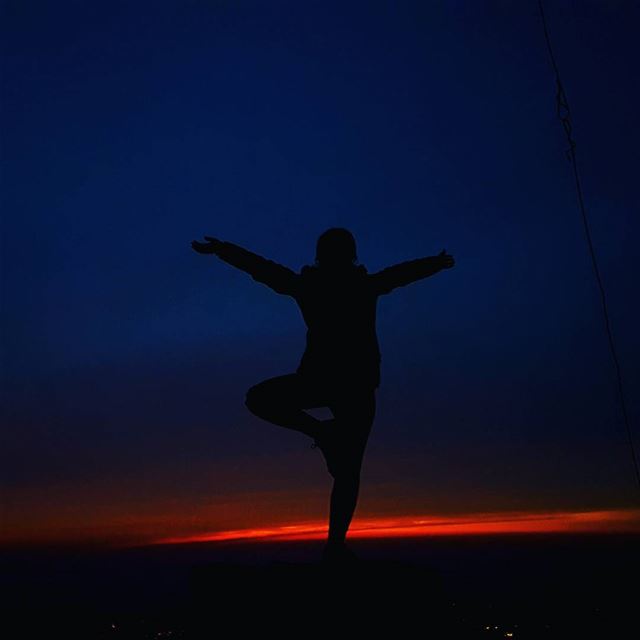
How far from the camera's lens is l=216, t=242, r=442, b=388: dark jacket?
5715mm

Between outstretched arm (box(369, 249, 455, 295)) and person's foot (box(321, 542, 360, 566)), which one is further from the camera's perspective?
outstretched arm (box(369, 249, 455, 295))

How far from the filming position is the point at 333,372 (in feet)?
19.0

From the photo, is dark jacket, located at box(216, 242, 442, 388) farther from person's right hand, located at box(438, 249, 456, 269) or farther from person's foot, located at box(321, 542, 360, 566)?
person's foot, located at box(321, 542, 360, 566)

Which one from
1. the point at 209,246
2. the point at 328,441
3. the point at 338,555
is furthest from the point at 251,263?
the point at 338,555

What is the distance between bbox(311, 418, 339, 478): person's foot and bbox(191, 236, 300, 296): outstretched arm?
1224 mm

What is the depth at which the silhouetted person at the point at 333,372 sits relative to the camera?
225 inches

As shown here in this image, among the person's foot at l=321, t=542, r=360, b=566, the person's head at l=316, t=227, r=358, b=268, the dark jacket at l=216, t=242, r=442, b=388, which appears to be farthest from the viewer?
the person's head at l=316, t=227, r=358, b=268

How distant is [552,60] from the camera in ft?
22.3

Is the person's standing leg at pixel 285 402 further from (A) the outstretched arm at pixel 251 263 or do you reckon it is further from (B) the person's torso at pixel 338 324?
(A) the outstretched arm at pixel 251 263

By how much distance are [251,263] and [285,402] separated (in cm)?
119

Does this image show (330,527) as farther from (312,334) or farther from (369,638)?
(312,334)

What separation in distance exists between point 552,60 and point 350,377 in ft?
12.6

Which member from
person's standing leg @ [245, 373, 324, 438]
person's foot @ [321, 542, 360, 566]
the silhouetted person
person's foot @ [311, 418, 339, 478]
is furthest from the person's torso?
person's foot @ [321, 542, 360, 566]

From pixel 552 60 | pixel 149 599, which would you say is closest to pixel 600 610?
pixel 149 599
